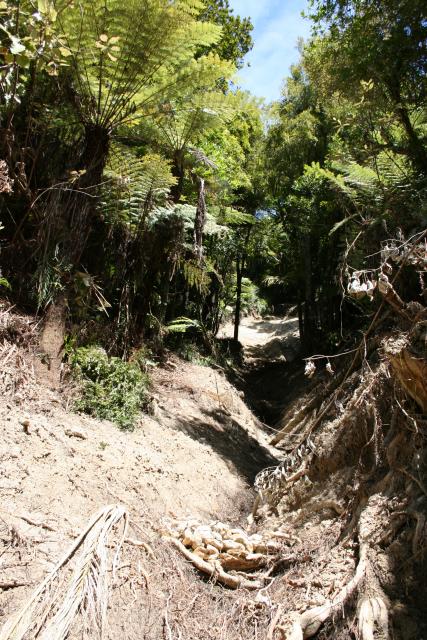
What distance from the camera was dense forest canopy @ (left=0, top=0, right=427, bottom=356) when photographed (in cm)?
504

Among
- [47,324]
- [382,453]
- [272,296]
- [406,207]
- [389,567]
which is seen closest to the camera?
[389,567]

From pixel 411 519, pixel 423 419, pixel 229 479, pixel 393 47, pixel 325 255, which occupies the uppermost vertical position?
pixel 393 47

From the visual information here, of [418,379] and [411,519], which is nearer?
[411,519]

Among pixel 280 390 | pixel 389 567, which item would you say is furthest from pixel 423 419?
pixel 280 390

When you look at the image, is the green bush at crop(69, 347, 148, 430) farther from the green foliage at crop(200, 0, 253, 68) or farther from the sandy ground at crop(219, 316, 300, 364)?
the green foliage at crop(200, 0, 253, 68)

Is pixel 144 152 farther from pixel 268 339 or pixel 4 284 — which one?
pixel 268 339

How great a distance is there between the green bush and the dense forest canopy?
29cm

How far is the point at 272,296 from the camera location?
18.7 m

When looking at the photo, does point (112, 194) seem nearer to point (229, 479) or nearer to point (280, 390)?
point (229, 479)

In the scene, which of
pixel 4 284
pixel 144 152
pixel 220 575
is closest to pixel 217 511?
pixel 220 575

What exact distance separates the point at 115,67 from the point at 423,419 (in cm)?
449

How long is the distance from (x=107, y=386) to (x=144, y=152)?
14.6 ft

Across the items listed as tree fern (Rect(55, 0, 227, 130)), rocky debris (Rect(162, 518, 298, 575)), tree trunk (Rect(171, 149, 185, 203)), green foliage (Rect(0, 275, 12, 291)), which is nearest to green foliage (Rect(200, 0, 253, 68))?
tree trunk (Rect(171, 149, 185, 203))

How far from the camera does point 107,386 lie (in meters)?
5.36
